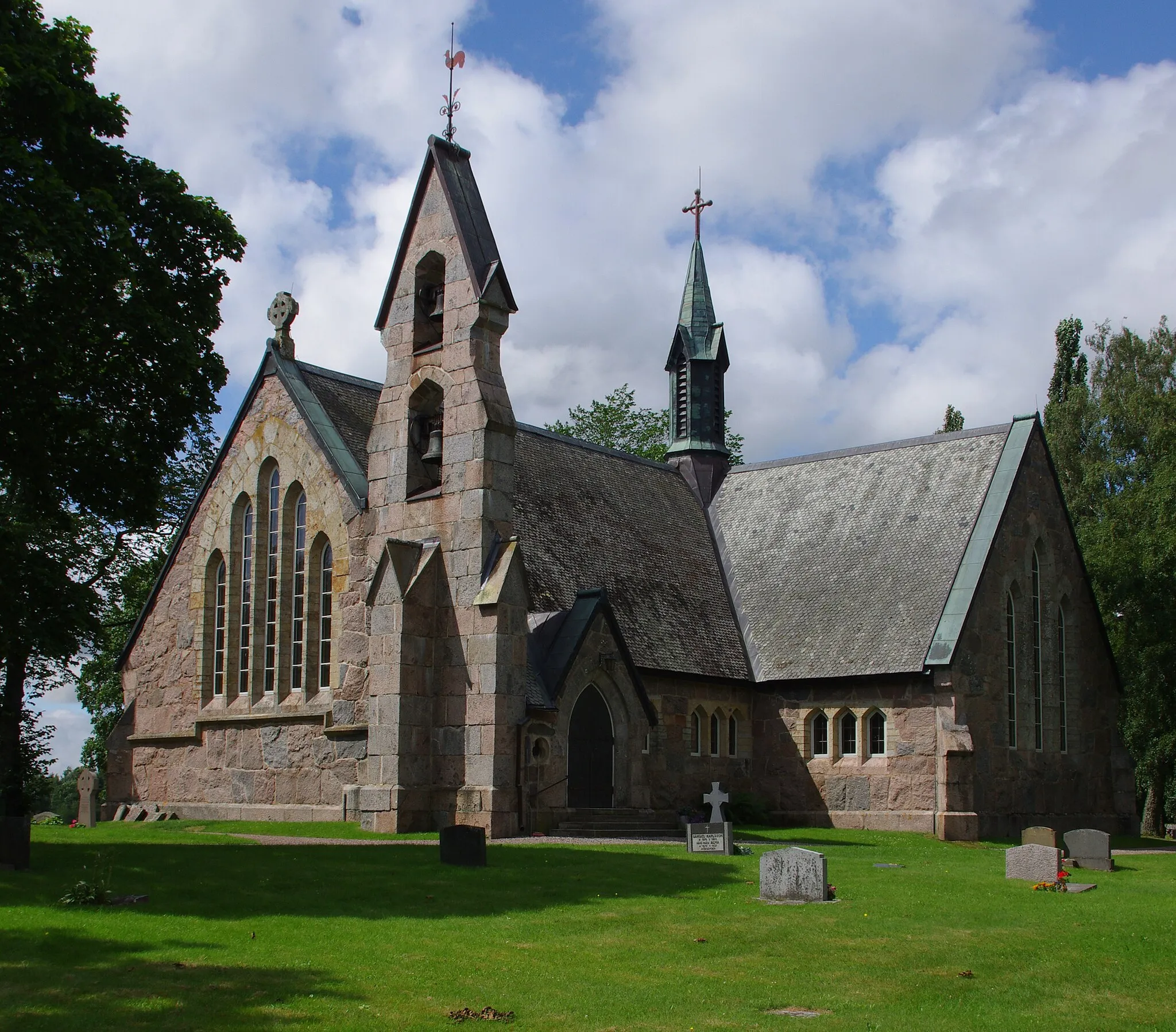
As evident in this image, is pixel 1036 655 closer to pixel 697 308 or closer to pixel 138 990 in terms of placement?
pixel 697 308

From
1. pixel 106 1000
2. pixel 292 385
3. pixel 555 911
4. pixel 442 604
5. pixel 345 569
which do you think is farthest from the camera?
pixel 292 385

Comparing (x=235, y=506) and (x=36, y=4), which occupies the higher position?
(x=36, y=4)

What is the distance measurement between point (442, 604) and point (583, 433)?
119ft

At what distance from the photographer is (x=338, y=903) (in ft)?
50.8

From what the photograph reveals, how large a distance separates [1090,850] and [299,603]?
16.3m

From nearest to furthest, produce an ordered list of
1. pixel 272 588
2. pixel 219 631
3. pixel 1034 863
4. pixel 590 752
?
pixel 1034 863
pixel 590 752
pixel 272 588
pixel 219 631

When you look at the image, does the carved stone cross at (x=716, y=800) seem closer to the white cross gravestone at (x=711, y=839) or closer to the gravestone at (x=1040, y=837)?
the white cross gravestone at (x=711, y=839)

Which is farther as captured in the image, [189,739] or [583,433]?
[583,433]

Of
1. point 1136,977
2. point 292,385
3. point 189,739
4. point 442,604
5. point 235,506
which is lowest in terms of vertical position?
point 1136,977

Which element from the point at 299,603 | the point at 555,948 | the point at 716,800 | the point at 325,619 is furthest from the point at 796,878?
the point at 299,603

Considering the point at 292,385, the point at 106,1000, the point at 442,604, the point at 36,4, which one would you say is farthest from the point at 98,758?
the point at 106,1000

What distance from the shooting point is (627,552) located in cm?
3362

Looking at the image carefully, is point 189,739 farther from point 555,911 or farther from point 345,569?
point 555,911

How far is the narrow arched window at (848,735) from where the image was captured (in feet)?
106
